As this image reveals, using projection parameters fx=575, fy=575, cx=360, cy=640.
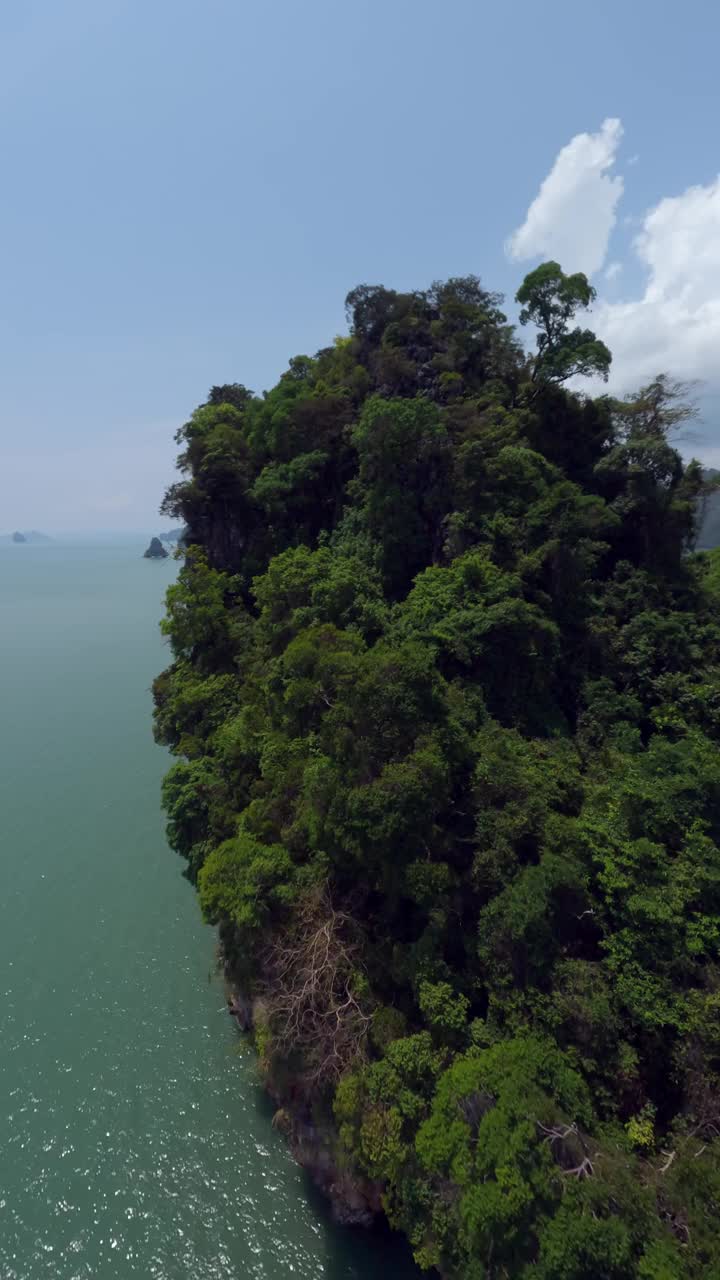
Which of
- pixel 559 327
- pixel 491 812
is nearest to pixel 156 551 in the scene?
pixel 559 327

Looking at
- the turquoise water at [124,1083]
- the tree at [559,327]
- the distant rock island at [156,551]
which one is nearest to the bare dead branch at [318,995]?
the turquoise water at [124,1083]

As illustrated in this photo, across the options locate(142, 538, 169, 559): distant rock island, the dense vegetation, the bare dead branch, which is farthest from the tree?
locate(142, 538, 169, 559): distant rock island

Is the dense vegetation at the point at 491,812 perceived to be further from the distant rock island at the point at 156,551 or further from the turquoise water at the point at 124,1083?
the distant rock island at the point at 156,551

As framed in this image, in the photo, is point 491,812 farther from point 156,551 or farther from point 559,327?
point 156,551

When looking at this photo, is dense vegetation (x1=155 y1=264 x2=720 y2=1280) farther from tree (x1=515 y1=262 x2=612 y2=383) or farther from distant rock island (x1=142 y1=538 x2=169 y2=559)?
distant rock island (x1=142 y1=538 x2=169 y2=559)

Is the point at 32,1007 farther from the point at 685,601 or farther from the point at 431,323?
the point at 431,323

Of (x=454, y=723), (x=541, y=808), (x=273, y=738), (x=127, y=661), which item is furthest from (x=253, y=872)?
(x=127, y=661)
